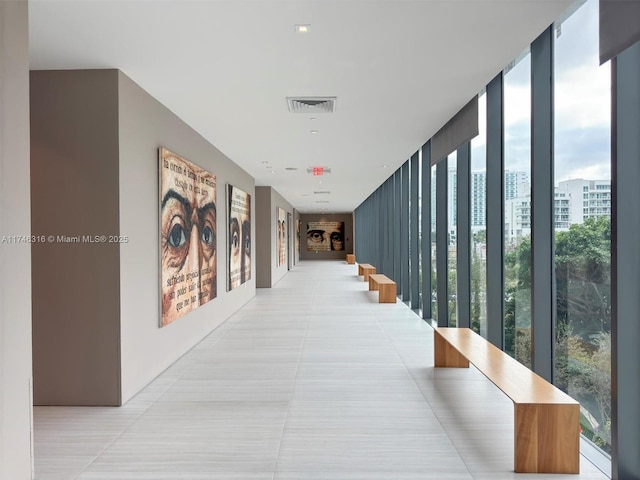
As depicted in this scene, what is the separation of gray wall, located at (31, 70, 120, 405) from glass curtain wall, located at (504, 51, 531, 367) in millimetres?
3799

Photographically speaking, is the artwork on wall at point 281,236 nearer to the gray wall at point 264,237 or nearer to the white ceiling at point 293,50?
the gray wall at point 264,237

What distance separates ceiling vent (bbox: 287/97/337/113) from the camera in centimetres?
517

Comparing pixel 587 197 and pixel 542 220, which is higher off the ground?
pixel 587 197

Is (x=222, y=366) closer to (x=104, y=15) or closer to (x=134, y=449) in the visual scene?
(x=134, y=449)

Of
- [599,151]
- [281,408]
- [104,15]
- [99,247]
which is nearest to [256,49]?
[104,15]

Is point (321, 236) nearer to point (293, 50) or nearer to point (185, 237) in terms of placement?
point (185, 237)

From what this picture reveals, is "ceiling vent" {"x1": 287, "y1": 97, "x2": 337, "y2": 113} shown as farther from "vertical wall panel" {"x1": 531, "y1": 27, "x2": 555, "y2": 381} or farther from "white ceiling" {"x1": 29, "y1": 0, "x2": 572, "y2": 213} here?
"vertical wall panel" {"x1": 531, "y1": 27, "x2": 555, "y2": 381}

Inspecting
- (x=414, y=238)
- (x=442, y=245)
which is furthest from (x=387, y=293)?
(x=442, y=245)

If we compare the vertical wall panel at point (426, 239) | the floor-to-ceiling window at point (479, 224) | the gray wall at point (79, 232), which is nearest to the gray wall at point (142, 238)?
the gray wall at point (79, 232)

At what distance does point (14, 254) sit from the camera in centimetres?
280

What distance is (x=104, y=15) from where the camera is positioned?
3223mm

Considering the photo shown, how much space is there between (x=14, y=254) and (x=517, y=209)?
424 centimetres

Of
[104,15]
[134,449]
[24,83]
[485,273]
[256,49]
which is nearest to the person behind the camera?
[24,83]

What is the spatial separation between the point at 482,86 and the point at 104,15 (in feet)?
11.6
